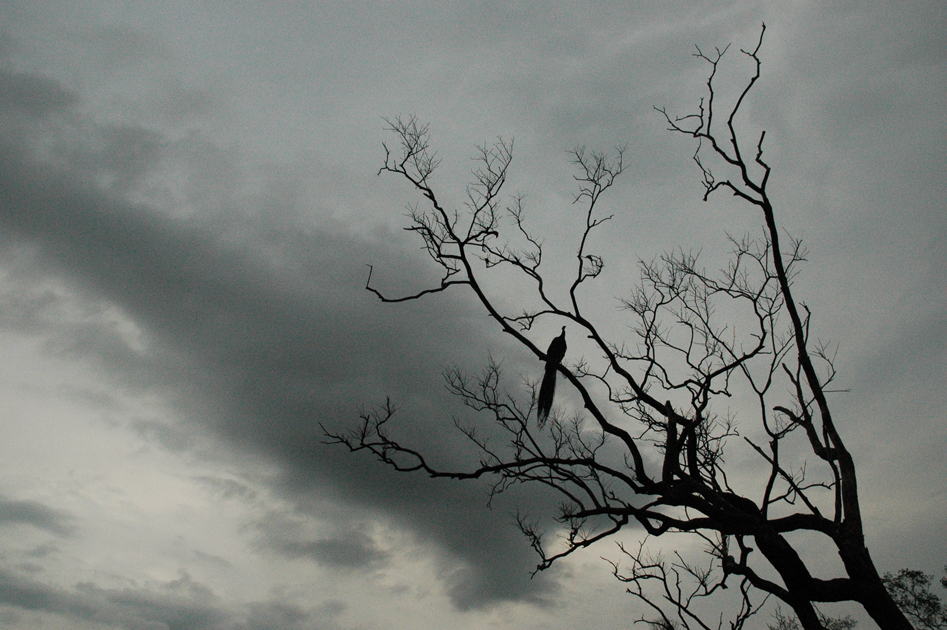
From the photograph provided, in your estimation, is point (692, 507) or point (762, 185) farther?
point (762, 185)

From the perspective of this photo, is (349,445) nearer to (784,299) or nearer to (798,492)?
(798,492)

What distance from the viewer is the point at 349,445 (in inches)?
305

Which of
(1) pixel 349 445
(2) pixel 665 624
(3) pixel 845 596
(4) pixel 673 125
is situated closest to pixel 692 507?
(3) pixel 845 596

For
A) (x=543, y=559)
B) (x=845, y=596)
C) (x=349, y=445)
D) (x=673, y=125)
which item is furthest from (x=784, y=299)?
(x=349, y=445)

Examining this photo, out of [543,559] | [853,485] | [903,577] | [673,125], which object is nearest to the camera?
[853,485]

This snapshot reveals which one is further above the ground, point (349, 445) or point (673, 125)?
point (673, 125)

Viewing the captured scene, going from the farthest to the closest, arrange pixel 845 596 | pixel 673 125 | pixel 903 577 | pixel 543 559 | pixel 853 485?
pixel 903 577 < pixel 673 125 < pixel 543 559 < pixel 853 485 < pixel 845 596

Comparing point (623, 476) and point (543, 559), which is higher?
point (623, 476)

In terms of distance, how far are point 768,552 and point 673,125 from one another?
5.61m

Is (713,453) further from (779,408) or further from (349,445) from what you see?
(349,445)

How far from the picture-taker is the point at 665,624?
9141mm

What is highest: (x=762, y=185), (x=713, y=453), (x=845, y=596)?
(x=762, y=185)

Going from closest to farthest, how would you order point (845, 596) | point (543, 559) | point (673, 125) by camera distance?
point (845, 596)
point (543, 559)
point (673, 125)

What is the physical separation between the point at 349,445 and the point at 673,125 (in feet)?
20.1
